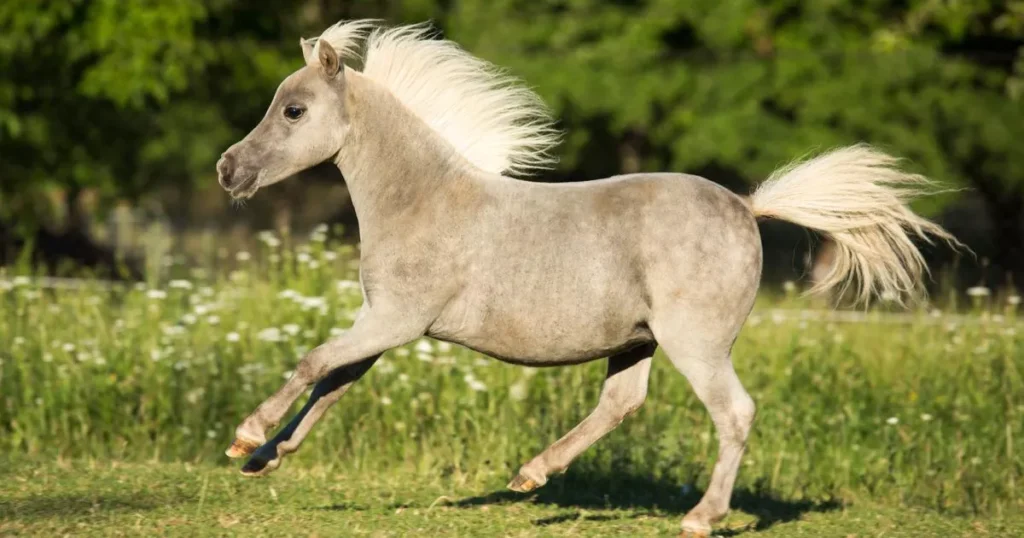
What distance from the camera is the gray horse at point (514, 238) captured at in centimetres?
591

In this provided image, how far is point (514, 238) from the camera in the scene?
5.98 meters

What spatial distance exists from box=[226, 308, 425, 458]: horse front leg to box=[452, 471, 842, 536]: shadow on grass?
4.49ft

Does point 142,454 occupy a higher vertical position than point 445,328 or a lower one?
lower

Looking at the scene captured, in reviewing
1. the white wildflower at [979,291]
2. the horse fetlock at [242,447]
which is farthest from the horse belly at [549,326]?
the white wildflower at [979,291]

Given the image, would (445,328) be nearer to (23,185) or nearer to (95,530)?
(95,530)

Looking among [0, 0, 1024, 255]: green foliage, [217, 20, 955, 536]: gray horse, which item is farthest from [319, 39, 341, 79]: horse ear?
[0, 0, 1024, 255]: green foliage

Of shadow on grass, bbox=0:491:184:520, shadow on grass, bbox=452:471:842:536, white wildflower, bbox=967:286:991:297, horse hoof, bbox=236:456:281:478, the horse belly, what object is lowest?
shadow on grass, bbox=452:471:842:536

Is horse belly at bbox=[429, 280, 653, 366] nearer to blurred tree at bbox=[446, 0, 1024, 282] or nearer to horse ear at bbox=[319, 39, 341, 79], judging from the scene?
horse ear at bbox=[319, 39, 341, 79]

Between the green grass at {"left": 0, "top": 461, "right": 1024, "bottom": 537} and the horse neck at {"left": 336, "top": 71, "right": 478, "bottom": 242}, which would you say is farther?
the horse neck at {"left": 336, "top": 71, "right": 478, "bottom": 242}

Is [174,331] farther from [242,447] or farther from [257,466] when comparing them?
[242,447]

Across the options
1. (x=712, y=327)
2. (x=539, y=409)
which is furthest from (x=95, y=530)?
(x=539, y=409)

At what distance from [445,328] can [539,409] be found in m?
2.66

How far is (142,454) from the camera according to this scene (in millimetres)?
8344

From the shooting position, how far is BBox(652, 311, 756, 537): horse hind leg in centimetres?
589
